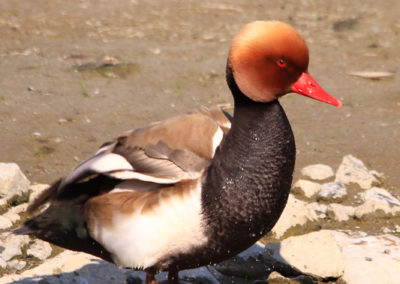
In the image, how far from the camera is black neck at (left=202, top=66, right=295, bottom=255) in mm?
3506

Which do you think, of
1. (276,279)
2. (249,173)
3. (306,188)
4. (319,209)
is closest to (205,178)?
(249,173)

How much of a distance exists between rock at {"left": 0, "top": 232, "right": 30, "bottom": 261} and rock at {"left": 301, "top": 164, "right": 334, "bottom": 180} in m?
2.28

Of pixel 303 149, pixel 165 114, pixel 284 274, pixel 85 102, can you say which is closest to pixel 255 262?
pixel 284 274

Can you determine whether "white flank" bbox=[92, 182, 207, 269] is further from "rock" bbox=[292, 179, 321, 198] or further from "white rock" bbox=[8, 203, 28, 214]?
"rock" bbox=[292, 179, 321, 198]

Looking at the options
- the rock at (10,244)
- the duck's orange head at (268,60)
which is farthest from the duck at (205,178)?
the rock at (10,244)

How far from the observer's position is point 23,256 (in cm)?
461

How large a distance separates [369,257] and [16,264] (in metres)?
2.27

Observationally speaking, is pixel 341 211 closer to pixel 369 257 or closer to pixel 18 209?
pixel 369 257

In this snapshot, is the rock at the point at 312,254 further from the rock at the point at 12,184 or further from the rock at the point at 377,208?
the rock at the point at 12,184

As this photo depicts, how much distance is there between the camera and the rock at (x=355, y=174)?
18.2 feet

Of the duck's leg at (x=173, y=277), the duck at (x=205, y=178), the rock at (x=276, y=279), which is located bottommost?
the rock at (x=276, y=279)

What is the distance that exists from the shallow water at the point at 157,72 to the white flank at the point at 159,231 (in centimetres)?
167

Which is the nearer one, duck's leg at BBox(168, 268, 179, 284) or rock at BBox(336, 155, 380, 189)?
duck's leg at BBox(168, 268, 179, 284)

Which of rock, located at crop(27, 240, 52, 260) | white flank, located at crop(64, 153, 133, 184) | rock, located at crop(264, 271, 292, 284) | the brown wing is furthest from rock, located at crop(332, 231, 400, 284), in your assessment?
rock, located at crop(27, 240, 52, 260)
